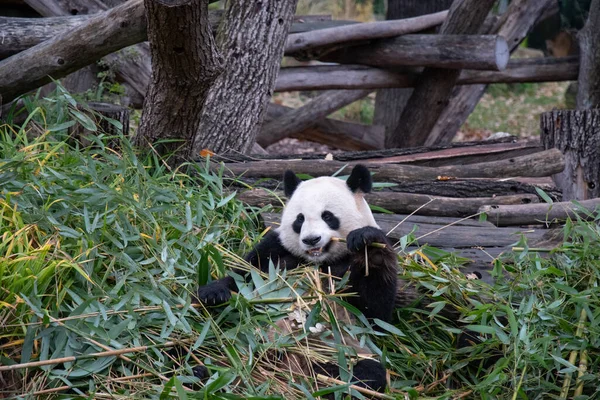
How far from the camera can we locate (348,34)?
7.39m

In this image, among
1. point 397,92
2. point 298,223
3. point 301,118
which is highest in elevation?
point 298,223

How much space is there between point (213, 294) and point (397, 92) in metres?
6.24

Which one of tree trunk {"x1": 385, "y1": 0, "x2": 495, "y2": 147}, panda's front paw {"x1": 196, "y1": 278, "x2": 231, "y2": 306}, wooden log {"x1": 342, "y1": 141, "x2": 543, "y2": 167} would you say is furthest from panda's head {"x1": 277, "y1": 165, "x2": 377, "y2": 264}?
tree trunk {"x1": 385, "y1": 0, "x2": 495, "y2": 147}

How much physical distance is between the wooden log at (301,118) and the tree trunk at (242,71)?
2.67 meters

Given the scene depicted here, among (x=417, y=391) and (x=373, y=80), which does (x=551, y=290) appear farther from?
(x=373, y=80)

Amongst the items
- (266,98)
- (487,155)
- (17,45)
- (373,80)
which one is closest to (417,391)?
(487,155)

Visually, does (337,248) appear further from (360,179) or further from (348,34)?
(348,34)

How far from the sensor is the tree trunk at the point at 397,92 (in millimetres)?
8875

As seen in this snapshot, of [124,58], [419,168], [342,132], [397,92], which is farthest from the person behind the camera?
[397,92]

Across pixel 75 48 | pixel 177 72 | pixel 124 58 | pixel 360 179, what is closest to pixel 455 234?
pixel 360 179

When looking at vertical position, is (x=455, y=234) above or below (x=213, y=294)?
below

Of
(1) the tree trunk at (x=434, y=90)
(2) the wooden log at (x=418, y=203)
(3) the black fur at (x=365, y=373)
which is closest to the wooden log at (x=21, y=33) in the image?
(2) the wooden log at (x=418, y=203)

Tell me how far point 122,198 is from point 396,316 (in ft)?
4.76

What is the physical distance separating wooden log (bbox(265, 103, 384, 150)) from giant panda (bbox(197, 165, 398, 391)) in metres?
5.09
